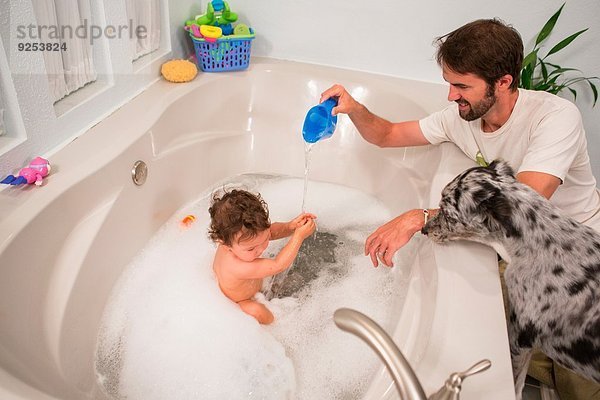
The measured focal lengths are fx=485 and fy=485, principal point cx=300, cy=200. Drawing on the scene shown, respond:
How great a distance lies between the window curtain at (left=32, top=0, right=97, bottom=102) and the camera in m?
1.42

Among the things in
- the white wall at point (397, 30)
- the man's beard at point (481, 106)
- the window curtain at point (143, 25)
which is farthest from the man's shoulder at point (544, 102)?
the window curtain at point (143, 25)

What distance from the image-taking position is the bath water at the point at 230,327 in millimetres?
1328

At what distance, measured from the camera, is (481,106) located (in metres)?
1.41

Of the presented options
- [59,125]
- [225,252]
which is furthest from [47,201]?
[225,252]

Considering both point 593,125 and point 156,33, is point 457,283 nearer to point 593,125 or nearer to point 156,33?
A: point 593,125

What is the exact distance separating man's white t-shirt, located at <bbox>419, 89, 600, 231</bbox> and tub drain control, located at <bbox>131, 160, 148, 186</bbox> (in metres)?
1.01

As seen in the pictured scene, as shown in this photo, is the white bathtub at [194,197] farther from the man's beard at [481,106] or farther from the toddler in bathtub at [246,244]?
the toddler in bathtub at [246,244]

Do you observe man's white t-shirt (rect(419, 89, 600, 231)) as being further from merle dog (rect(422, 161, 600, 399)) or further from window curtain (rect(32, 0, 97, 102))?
window curtain (rect(32, 0, 97, 102))

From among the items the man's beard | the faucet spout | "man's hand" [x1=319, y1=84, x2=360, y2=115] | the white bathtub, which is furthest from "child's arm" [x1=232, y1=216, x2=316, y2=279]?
the faucet spout

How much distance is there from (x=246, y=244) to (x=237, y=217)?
0.33 feet

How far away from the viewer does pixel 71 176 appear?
137cm

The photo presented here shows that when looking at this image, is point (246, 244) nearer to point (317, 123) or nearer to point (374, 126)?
point (317, 123)

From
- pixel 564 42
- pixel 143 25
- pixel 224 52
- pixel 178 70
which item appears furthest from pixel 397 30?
pixel 143 25

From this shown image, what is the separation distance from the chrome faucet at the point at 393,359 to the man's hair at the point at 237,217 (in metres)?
0.62
